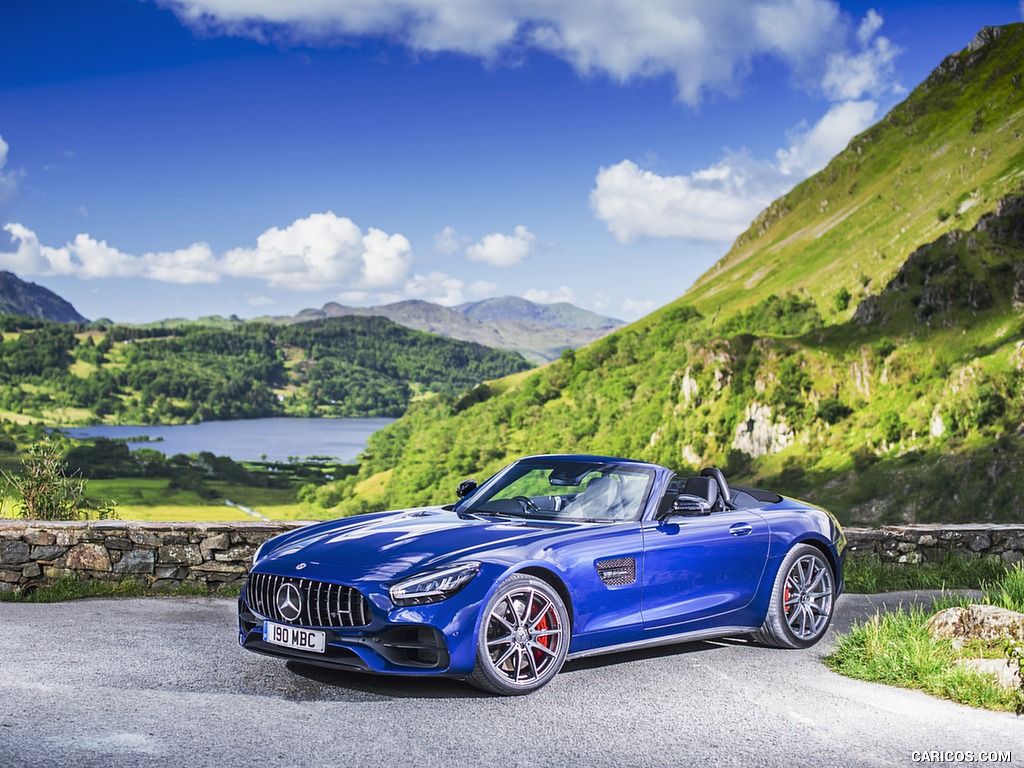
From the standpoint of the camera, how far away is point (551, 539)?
6.74 meters

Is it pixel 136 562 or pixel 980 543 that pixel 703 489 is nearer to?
pixel 136 562

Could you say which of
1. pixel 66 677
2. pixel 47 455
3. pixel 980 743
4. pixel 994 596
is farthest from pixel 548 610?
pixel 47 455

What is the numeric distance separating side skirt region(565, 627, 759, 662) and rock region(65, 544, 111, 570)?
5200 mm

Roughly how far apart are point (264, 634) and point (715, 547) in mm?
3102

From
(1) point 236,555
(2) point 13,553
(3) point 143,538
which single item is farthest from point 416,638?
(2) point 13,553

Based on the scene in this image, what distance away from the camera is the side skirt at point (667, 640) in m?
6.84

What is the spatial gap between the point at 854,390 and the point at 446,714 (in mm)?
142265

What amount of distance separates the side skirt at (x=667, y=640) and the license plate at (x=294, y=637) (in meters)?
1.50

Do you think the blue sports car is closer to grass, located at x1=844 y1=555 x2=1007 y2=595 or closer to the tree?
grass, located at x1=844 y1=555 x2=1007 y2=595

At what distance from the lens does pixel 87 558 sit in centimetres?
1016

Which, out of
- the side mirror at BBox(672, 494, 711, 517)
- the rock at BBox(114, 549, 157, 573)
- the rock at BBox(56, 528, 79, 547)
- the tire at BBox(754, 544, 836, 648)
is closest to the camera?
the side mirror at BBox(672, 494, 711, 517)

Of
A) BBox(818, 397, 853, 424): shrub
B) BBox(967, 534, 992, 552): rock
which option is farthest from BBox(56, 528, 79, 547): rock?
BBox(818, 397, 853, 424): shrub

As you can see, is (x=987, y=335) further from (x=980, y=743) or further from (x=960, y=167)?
(x=980, y=743)

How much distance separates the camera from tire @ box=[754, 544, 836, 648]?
317 inches
